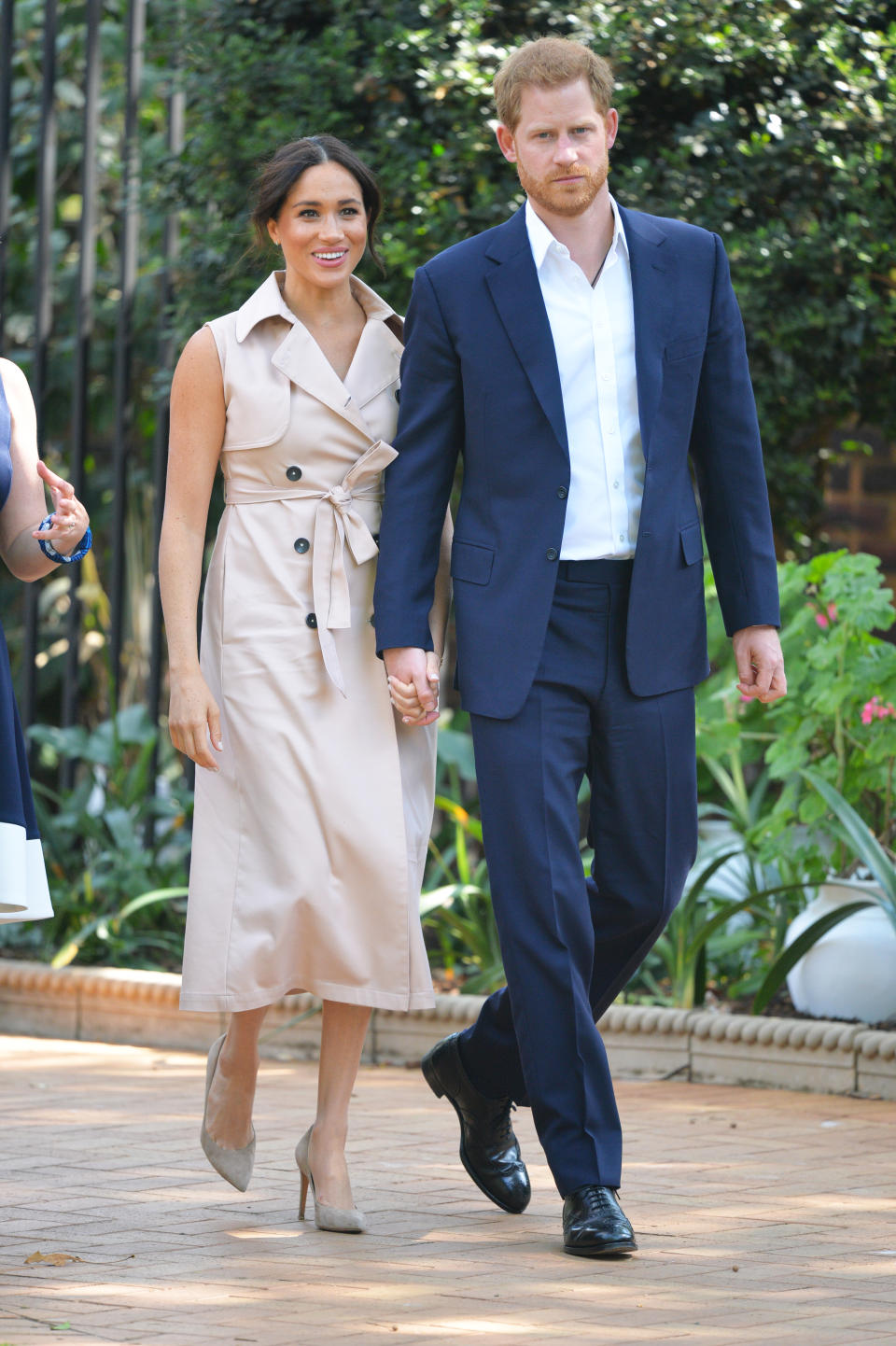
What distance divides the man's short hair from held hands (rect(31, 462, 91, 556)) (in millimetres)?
1005

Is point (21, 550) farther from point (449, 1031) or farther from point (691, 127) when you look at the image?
point (691, 127)

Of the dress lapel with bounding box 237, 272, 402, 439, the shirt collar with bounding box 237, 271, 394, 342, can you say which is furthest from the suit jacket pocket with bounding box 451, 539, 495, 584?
the shirt collar with bounding box 237, 271, 394, 342

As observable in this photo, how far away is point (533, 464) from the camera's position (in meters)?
3.32

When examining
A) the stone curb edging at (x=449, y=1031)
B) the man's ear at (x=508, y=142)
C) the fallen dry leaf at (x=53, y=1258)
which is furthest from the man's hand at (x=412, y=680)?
the stone curb edging at (x=449, y=1031)

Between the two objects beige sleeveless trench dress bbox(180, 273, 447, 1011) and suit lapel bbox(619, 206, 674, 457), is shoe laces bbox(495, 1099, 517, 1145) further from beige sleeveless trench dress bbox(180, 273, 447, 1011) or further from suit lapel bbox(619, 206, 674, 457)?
suit lapel bbox(619, 206, 674, 457)

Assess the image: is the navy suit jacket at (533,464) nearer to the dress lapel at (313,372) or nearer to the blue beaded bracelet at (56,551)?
the dress lapel at (313,372)

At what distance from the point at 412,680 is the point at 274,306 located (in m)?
0.75

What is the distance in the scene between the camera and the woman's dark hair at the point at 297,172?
351 centimetres

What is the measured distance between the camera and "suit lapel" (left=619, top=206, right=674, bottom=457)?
3.35 m

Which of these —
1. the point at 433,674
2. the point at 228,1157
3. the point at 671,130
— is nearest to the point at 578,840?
the point at 433,674

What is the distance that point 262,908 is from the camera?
134 inches

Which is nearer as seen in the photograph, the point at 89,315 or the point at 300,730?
the point at 300,730

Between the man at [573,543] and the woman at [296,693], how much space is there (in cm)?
13

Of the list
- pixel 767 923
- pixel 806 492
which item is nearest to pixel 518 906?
pixel 767 923
